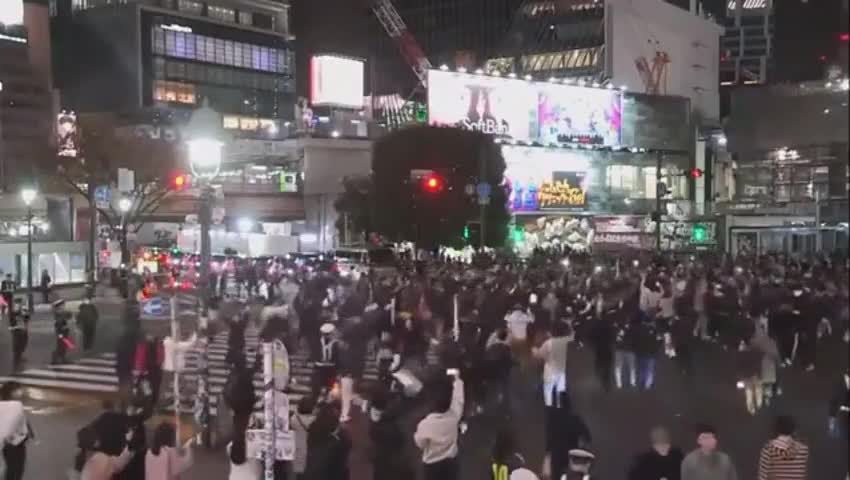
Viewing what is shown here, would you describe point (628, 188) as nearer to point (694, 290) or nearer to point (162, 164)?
point (162, 164)

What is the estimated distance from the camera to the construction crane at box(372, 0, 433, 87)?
85500mm

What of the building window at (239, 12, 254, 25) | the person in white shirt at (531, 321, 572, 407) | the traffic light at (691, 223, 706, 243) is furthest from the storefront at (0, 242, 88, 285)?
the building window at (239, 12, 254, 25)

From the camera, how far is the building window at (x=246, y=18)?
295ft

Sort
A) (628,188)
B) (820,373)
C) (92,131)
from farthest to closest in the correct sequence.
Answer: (628,188)
(92,131)
(820,373)

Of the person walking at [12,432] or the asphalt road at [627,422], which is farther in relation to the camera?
the person walking at [12,432]

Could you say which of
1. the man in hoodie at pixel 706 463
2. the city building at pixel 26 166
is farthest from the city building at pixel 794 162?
the city building at pixel 26 166

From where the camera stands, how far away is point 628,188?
208 feet

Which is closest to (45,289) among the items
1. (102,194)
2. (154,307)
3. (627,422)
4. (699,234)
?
(102,194)

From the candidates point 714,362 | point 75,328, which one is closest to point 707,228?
point 714,362

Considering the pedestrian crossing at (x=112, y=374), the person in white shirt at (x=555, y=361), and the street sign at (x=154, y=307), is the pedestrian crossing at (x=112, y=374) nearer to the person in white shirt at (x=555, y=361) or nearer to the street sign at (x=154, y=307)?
the street sign at (x=154, y=307)

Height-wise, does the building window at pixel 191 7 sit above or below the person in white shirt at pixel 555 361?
above

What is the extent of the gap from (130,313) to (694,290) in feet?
30.6

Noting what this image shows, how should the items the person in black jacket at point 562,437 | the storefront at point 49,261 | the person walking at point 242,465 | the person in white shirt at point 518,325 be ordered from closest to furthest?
the person walking at point 242,465, the person in black jacket at point 562,437, the person in white shirt at point 518,325, the storefront at point 49,261

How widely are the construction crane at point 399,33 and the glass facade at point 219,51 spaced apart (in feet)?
35.5
